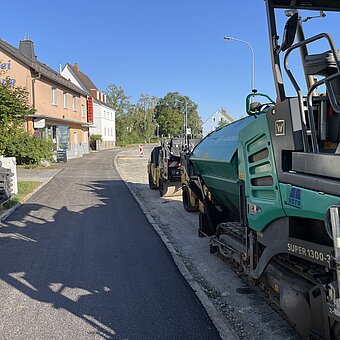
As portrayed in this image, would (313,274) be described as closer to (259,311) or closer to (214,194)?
(259,311)

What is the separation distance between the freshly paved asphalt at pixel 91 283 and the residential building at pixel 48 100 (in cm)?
1476

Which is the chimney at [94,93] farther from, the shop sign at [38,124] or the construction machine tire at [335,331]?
the construction machine tire at [335,331]

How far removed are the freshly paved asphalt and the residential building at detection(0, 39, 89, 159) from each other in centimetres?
1476

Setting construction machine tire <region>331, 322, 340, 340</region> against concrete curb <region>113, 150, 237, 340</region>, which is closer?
construction machine tire <region>331, 322, 340, 340</region>

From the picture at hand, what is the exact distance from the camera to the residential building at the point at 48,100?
26016mm

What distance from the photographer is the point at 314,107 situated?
295 centimetres

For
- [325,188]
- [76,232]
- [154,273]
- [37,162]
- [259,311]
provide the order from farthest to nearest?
[37,162]
[76,232]
[154,273]
[259,311]
[325,188]

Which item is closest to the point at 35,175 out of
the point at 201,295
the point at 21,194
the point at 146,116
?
the point at 21,194

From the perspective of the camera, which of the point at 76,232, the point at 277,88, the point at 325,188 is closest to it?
the point at 325,188

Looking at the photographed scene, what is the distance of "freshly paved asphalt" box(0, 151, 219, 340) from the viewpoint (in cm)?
391

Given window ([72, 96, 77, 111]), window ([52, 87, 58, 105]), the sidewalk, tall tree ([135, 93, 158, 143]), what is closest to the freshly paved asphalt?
the sidewalk

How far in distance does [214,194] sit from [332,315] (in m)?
3.70

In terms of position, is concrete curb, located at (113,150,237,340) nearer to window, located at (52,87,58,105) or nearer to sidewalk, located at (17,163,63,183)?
sidewalk, located at (17,163,63,183)

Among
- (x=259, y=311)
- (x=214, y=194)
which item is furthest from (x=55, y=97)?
(x=259, y=311)
